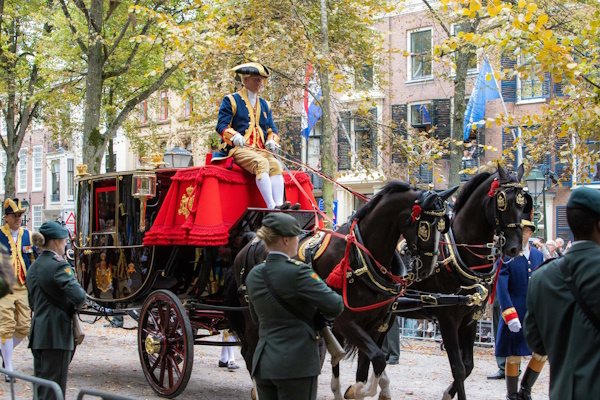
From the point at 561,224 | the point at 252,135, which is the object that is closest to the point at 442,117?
the point at 561,224

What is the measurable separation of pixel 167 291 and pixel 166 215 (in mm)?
880

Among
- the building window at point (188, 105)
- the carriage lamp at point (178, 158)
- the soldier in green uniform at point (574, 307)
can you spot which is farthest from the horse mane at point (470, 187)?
the building window at point (188, 105)

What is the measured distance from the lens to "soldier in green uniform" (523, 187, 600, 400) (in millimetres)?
3326

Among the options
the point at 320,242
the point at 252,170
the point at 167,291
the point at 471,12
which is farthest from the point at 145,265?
the point at 471,12

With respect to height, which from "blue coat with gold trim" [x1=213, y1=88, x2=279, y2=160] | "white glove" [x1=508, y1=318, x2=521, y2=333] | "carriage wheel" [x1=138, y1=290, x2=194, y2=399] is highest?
"blue coat with gold trim" [x1=213, y1=88, x2=279, y2=160]

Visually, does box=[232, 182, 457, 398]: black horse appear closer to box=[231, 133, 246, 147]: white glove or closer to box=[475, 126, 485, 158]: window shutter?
box=[231, 133, 246, 147]: white glove

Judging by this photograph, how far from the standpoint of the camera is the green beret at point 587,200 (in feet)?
11.4

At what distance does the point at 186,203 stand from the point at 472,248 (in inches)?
126

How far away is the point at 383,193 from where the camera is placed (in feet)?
23.3

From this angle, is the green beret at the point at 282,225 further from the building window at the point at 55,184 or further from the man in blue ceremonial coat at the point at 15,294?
the building window at the point at 55,184

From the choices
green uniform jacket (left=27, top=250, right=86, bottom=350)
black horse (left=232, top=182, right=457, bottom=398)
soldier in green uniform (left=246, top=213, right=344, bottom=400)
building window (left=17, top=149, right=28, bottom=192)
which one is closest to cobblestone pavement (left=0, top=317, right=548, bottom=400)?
green uniform jacket (left=27, top=250, right=86, bottom=350)

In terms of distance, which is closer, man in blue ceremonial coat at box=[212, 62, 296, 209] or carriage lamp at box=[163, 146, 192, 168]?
man in blue ceremonial coat at box=[212, 62, 296, 209]

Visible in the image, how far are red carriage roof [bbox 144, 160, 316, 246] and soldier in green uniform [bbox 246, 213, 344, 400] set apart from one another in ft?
10.8

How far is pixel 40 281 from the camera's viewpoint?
609 cm
